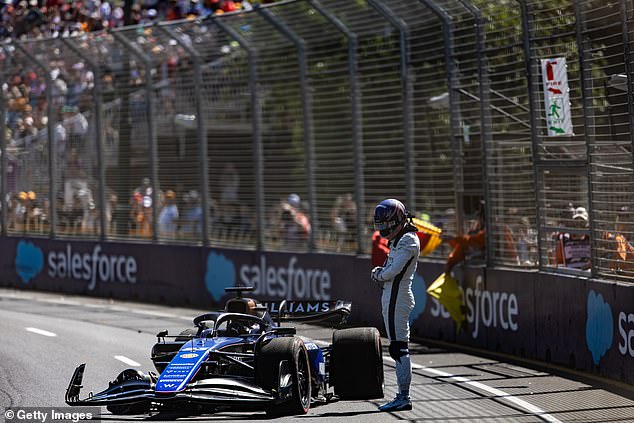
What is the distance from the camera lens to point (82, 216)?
77.1 feet

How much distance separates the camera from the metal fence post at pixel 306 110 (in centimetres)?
1853

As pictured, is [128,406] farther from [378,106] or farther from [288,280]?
[288,280]

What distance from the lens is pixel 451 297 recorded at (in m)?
15.0

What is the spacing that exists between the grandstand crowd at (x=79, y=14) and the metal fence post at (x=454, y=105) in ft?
37.8

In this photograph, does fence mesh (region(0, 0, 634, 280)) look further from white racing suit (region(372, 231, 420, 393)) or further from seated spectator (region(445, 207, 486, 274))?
white racing suit (region(372, 231, 420, 393))

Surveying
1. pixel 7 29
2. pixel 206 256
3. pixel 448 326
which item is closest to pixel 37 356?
pixel 448 326

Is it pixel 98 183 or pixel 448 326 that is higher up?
pixel 98 183

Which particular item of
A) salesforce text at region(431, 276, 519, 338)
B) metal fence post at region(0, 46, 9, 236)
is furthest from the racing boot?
metal fence post at region(0, 46, 9, 236)

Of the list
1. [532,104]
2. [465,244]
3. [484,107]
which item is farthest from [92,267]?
[532,104]

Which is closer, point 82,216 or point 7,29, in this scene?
point 82,216

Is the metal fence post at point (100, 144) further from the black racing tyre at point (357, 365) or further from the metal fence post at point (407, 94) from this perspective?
the black racing tyre at point (357, 365)

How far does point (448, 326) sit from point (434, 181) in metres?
2.02

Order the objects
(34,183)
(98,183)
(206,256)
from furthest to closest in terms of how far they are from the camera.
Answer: (34,183)
(98,183)
(206,256)

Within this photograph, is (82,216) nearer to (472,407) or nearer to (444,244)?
(444,244)
